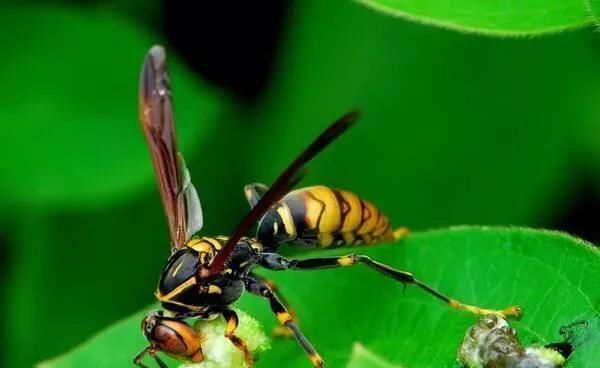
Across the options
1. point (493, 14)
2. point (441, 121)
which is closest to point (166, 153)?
point (493, 14)

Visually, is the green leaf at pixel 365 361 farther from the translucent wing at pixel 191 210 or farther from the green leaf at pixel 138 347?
the translucent wing at pixel 191 210

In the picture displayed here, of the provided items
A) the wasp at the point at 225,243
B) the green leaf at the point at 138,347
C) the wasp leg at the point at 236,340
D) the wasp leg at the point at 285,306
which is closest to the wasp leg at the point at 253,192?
the wasp at the point at 225,243

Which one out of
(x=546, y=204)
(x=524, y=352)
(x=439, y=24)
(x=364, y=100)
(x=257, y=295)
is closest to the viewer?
(x=524, y=352)

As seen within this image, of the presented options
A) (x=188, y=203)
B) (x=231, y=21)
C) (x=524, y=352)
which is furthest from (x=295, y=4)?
(x=524, y=352)

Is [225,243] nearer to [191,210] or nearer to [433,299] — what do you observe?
[191,210]

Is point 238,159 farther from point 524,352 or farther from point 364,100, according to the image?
point 524,352

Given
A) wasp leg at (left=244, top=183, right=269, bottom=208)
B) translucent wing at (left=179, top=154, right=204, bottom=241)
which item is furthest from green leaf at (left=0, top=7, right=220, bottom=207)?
translucent wing at (left=179, top=154, right=204, bottom=241)

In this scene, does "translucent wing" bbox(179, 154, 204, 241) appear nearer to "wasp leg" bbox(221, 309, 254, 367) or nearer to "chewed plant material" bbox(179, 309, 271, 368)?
"chewed plant material" bbox(179, 309, 271, 368)
